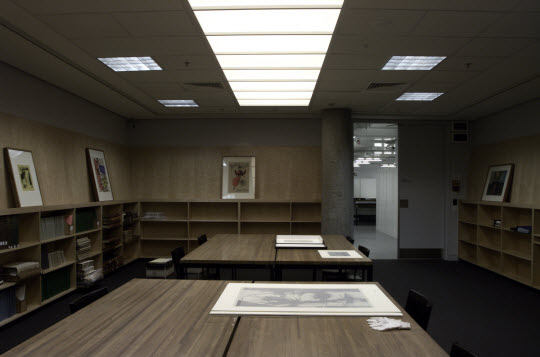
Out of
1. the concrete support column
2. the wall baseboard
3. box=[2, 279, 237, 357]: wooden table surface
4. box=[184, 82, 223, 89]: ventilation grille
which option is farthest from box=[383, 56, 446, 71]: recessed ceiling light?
the wall baseboard

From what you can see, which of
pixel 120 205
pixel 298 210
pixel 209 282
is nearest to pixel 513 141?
pixel 298 210

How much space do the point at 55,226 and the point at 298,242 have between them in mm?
3340

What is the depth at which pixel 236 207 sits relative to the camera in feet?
23.7

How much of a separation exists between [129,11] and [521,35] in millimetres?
3725

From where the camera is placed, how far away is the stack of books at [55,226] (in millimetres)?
4266

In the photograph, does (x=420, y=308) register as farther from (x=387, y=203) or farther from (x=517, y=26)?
(x=387, y=203)

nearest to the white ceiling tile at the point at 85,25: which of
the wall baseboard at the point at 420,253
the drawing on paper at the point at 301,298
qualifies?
the drawing on paper at the point at 301,298

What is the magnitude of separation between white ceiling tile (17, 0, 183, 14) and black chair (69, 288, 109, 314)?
2273mm

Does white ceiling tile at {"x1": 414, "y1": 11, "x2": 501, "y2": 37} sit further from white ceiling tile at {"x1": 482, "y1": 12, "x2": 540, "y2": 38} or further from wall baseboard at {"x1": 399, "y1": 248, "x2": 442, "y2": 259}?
wall baseboard at {"x1": 399, "y1": 248, "x2": 442, "y2": 259}

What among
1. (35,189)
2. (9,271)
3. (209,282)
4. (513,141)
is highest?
(513,141)

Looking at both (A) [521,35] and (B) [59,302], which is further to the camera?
(B) [59,302]

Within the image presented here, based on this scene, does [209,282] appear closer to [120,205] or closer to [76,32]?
[76,32]

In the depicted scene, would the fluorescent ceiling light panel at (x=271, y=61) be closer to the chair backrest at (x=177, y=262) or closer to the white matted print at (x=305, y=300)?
the chair backrest at (x=177, y=262)

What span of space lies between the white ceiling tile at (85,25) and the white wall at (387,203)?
818 cm
